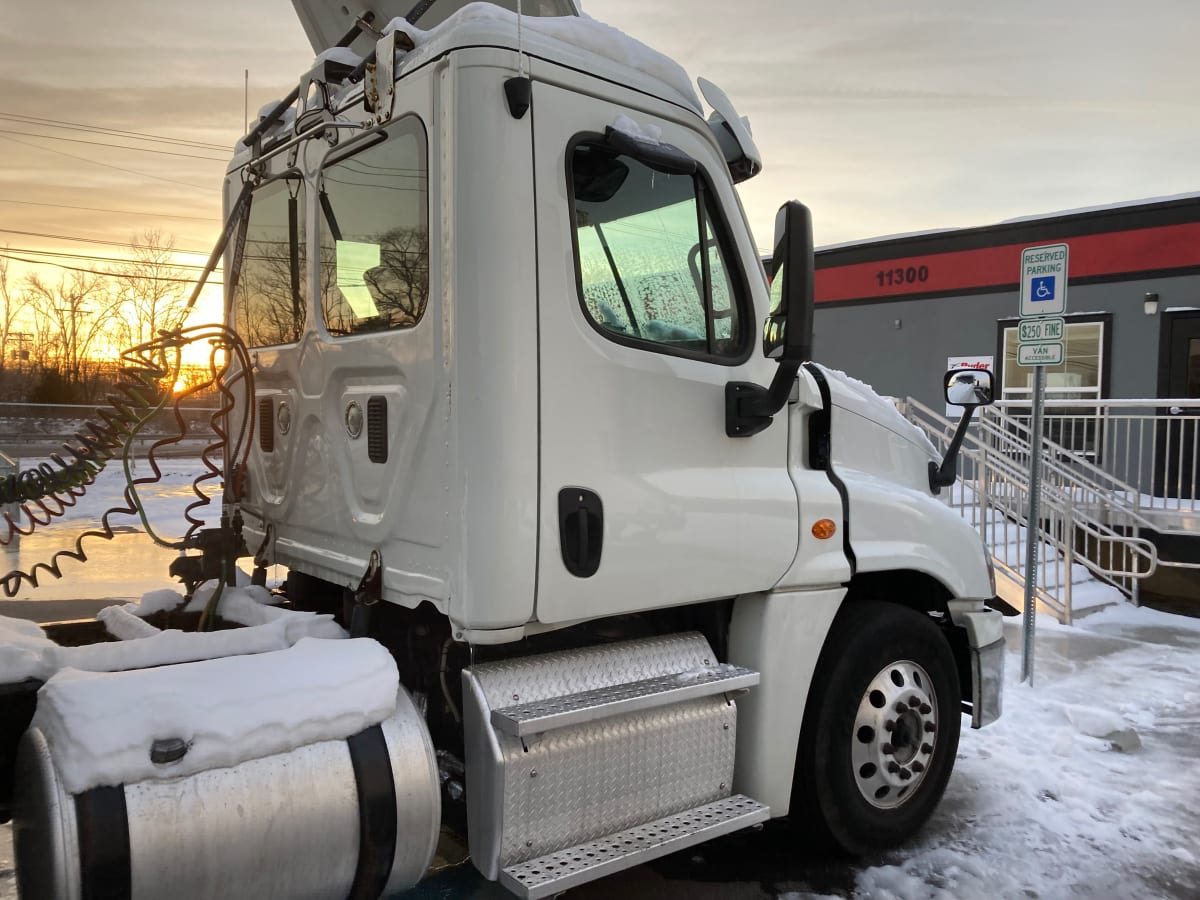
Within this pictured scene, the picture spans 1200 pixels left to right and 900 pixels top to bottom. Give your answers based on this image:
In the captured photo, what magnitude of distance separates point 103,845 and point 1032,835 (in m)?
3.71

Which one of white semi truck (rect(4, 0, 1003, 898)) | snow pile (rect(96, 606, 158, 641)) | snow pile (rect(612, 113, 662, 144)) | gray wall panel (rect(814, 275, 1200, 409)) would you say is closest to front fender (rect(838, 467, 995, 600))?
white semi truck (rect(4, 0, 1003, 898))

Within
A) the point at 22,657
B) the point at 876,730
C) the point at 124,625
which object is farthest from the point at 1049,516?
the point at 22,657

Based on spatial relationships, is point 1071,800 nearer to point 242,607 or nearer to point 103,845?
point 242,607

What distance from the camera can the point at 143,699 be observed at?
210 cm

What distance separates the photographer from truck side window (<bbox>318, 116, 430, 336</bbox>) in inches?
108

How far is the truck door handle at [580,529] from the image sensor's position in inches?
102

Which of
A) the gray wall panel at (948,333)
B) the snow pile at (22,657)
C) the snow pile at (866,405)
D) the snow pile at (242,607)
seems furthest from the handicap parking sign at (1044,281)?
the gray wall panel at (948,333)

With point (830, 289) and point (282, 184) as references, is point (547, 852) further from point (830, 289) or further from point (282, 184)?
point (830, 289)

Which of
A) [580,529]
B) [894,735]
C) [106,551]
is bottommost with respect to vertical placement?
[106,551]

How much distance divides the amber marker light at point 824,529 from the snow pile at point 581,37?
1.52m

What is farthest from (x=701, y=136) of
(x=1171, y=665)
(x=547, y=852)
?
(x=1171, y=665)

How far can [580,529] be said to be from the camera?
261cm

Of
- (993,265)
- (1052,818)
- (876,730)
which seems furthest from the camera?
(993,265)

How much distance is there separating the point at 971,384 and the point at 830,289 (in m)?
11.3
